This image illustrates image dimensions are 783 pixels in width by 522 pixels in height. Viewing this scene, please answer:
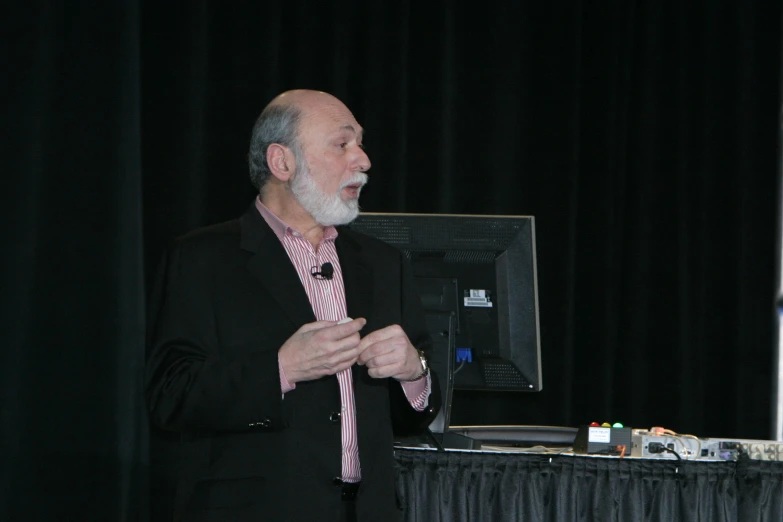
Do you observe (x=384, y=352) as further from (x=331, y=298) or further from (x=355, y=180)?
(x=355, y=180)

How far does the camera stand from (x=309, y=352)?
1687 millimetres

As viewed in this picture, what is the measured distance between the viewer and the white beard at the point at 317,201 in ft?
6.70

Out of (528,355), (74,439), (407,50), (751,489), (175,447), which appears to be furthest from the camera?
(407,50)

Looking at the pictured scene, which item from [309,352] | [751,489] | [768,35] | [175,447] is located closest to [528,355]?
[751,489]

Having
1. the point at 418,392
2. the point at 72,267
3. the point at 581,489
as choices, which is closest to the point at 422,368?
the point at 418,392

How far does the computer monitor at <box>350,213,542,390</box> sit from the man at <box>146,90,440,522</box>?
23.9 inches

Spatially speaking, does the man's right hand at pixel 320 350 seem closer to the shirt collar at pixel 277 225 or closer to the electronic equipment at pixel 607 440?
the shirt collar at pixel 277 225

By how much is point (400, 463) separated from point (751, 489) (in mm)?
913

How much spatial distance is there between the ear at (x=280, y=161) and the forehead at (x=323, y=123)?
0.05 meters

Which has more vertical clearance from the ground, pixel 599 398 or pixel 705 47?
pixel 705 47

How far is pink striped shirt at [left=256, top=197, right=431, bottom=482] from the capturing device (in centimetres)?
187

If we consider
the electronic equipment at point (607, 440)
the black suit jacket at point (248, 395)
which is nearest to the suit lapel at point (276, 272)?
the black suit jacket at point (248, 395)

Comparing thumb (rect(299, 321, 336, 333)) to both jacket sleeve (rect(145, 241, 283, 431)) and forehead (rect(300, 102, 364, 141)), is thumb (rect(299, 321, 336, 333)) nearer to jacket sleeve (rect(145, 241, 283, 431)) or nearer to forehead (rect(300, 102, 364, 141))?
jacket sleeve (rect(145, 241, 283, 431))

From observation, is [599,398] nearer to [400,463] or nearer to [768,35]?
[768,35]
